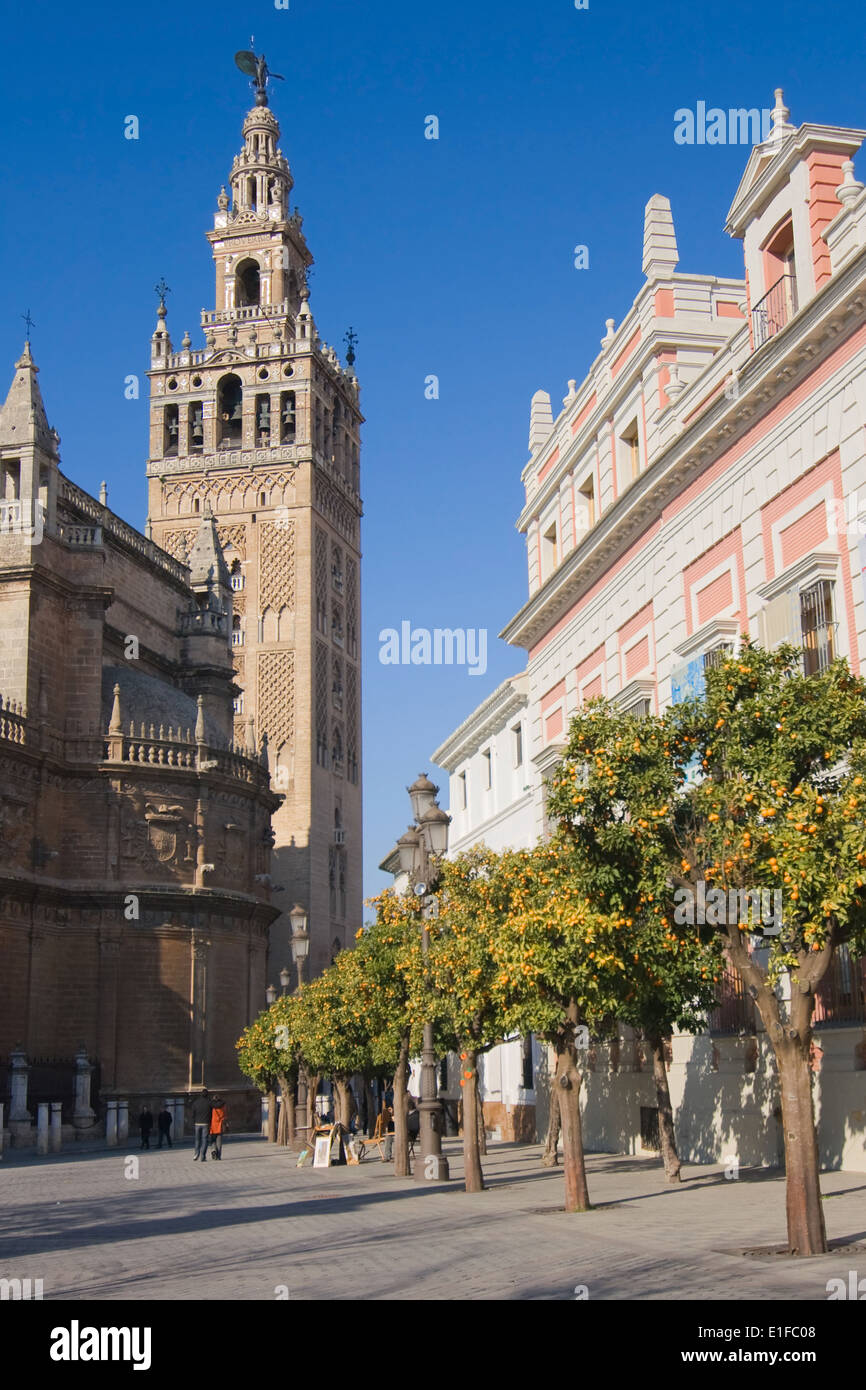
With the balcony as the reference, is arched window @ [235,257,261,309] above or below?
above

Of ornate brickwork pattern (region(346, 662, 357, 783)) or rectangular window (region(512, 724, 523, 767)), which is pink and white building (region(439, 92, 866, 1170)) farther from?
ornate brickwork pattern (region(346, 662, 357, 783))

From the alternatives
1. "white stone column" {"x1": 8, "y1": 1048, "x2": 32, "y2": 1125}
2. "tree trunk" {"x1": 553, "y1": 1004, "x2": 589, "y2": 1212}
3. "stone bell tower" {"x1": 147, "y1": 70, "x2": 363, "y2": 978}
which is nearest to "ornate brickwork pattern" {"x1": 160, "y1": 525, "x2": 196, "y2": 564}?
"stone bell tower" {"x1": 147, "y1": 70, "x2": 363, "y2": 978}

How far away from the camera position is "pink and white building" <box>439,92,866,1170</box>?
16625 mm

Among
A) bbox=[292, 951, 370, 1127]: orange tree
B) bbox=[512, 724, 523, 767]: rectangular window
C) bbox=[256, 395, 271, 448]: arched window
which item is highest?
bbox=[256, 395, 271, 448]: arched window

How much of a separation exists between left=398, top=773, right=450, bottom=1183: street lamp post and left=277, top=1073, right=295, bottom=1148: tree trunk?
48.5ft

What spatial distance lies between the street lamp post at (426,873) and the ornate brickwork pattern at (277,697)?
156ft

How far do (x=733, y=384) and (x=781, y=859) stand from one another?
30.7 feet

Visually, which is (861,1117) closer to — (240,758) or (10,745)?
(10,745)

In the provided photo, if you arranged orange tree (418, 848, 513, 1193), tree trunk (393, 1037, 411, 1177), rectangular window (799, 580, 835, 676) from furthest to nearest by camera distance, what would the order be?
tree trunk (393, 1037, 411, 1177)
orange tree (418, 848, 513, 1193)
rectangular window (799, 580, 835, 676)

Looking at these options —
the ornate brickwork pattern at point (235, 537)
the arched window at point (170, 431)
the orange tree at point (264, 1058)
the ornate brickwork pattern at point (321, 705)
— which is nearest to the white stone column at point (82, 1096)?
the orange tree at point (264, 1058)

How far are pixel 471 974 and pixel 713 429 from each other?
8024mm

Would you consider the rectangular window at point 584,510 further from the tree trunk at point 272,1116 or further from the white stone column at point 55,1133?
the tree trunk at point 272,1116

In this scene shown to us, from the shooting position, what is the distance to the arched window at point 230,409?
75625 mm

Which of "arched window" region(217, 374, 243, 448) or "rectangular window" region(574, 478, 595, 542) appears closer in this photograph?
"rectangular window" region(574, 478, 595, 542)
